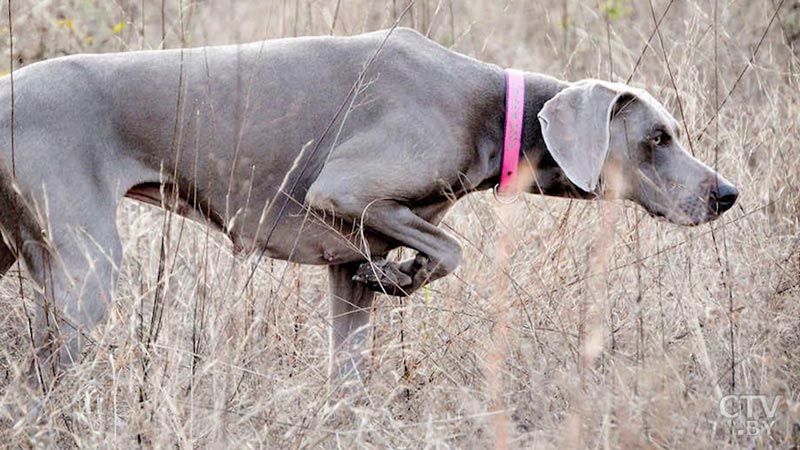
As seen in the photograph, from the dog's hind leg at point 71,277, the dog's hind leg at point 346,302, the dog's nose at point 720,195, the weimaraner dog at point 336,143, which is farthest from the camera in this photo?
the dog's hind leg at point 346,302

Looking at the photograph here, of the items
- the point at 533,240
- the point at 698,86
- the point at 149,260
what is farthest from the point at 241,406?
the point at 698,86

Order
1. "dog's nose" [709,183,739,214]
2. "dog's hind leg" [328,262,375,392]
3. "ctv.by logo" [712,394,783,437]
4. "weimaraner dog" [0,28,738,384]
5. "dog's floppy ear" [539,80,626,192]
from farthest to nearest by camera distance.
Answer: "dog's hind leg" [328,262,375,392] < "dog's nose" [709,183,739,214] < "dog's floppy ear" [539,80,626,192] < "weimaraner dog" [0,28,738,384] < "ctv.by logo" [712,394,783,437]

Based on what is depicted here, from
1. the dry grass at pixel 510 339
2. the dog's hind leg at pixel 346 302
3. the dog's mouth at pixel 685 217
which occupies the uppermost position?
the dog's mouth at pixel 685 217

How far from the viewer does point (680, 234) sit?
18.0 ft

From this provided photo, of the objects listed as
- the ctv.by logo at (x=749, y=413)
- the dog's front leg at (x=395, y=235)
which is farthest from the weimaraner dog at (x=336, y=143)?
the ctv.by logo at (x=749, y=413)

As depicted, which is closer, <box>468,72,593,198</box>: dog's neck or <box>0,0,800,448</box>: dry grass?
<box>0,0,800,448</box>: dry grass

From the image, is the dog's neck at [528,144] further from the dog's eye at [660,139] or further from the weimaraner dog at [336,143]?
the dog's eye at [660,139]

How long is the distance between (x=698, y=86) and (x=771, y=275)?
4.74ft

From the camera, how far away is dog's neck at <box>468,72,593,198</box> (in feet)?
15.4

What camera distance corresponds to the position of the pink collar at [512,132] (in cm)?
468

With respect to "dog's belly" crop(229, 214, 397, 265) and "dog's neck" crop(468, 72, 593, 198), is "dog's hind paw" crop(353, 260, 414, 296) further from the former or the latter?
"dog's neck" crop(468, 72, 593, 198)

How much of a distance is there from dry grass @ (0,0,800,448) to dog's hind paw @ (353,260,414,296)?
169 millimetres

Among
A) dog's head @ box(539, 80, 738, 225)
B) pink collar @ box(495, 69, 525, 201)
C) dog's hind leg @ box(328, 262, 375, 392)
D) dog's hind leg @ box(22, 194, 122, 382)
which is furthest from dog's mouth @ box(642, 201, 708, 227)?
dog's hind leg @ box(22, 194, 122, 382)

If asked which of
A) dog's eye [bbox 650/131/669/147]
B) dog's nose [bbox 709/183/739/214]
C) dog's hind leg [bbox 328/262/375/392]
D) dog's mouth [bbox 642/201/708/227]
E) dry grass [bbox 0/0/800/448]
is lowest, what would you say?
dog's hind leg [bbox 328/262/375/392]
